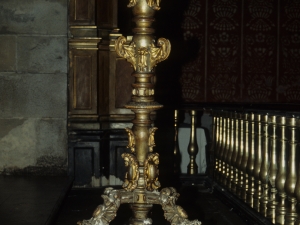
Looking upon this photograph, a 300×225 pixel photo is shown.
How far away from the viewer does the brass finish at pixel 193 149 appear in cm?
702

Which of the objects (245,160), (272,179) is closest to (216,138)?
(245,160)

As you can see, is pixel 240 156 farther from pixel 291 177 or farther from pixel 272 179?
pixel 291 177

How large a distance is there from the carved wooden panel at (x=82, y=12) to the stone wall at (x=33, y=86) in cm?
7

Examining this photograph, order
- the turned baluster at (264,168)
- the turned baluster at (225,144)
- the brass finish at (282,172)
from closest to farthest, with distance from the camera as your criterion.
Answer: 1. the brass finish at (282,172)
2. the turned baluster at (264,168)
3. the turned baluster at (225,144)

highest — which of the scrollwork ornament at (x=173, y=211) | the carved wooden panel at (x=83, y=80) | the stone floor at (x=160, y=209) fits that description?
the carved wooden panel at (x=83, y=80)

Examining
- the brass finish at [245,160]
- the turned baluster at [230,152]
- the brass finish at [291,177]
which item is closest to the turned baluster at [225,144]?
the turned baluster at [230,152]

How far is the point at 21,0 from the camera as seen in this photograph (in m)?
6.13

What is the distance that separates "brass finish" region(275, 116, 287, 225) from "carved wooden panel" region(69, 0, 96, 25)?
2696mm

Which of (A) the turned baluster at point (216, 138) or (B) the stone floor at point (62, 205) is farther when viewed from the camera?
(A) the turned baluster at point (216, 138)

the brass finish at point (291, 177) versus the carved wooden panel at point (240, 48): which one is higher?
the carved wooden panel at point (240, 48)

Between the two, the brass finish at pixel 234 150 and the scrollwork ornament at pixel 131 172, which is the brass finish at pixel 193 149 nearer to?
the brass finish at pixel 234 150

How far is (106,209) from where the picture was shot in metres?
3.54

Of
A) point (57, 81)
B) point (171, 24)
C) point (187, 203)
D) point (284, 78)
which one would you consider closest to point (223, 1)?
point (171, 24)

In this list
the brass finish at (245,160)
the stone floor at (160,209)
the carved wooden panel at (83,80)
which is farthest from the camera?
the carved wooden panel at (83,80)
